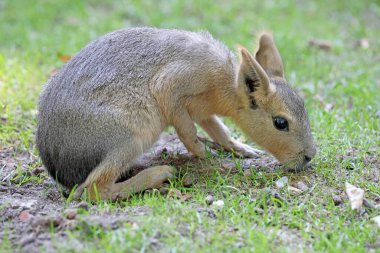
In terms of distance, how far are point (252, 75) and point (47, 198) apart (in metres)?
1.83

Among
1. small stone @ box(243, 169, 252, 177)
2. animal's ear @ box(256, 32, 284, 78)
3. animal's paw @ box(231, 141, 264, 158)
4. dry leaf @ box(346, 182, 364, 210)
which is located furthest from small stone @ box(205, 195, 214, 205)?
animal's ear @ box(256, 32, 284, 78)

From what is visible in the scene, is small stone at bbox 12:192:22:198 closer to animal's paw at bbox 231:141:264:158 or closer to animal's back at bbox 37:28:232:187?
animal's back at bbox 37:28:232:187

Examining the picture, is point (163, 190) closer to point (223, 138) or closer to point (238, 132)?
point (223, 138)

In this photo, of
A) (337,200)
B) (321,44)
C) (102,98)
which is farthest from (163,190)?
(321,44)

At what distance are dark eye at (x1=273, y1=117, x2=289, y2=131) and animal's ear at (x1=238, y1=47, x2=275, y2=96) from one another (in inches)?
8.8

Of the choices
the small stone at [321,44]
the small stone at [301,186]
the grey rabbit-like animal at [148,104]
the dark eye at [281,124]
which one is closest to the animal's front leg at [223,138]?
the grey rabbit-like animal at [148,104]

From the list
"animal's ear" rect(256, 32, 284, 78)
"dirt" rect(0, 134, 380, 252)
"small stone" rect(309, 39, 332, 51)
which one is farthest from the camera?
"small stone" rect(309, 39, 332, 51)

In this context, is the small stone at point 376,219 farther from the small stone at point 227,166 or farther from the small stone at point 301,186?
the small stone at point 227,166

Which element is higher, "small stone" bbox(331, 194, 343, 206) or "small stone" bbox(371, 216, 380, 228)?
"small stone" bbox(331, 194, 343, 206)

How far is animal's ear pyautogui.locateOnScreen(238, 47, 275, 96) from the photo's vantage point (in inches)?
182

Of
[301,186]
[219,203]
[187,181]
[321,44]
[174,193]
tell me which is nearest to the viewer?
[219,203]

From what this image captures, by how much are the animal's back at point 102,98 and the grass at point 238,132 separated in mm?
471

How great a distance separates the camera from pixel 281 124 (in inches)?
191

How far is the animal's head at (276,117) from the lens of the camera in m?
4.81
